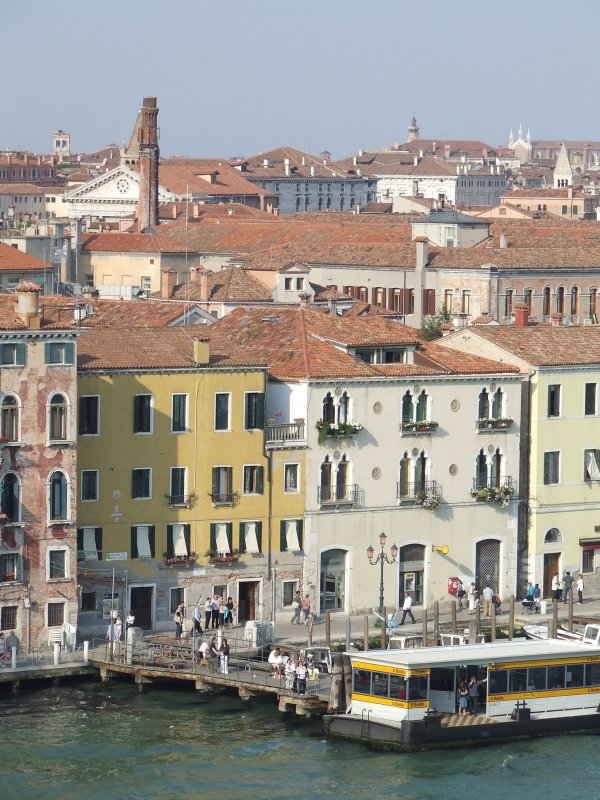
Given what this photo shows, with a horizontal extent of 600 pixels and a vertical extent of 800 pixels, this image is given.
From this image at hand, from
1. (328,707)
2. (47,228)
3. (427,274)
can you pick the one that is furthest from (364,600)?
(47,228)

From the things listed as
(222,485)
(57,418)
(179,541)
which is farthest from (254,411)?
(57,418)

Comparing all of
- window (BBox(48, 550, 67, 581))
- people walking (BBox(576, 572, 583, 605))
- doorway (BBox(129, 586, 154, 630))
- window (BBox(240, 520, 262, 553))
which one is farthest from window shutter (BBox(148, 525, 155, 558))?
people walking (BBox(576, 572, 583, 605))

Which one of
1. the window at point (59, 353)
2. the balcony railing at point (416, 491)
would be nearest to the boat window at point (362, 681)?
the window at point (59, 353)

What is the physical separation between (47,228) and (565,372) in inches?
1632

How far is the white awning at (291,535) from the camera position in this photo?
52.9 meters

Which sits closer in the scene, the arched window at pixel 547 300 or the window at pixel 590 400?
the window at pixel 590 400

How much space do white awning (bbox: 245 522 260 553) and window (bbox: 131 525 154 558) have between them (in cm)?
242

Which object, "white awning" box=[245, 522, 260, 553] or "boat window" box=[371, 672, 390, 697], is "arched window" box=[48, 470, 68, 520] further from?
"boat window" box=[371, 672, 390, 697]

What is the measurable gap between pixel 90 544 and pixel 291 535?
199 inches

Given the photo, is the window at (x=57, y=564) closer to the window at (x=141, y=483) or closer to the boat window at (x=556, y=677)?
the window at (x=141, y=483)

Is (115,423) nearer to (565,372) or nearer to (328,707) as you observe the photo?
(328,707)

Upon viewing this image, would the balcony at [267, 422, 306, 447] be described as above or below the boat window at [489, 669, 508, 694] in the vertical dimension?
above

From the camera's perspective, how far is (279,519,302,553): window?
173 feet

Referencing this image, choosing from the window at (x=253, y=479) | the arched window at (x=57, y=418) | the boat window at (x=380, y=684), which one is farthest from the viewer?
the window at (x=253, y=479)
